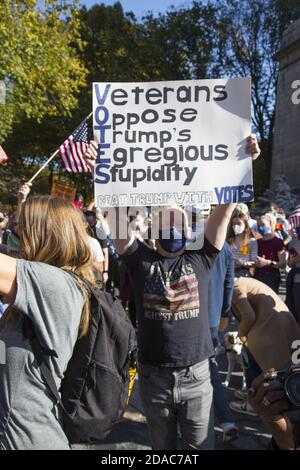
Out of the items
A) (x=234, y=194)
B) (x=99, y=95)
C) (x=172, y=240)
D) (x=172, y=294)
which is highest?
(x=99, y=95)

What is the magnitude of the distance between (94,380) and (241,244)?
403 centimetres

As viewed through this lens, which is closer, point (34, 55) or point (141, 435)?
point (141, 435)

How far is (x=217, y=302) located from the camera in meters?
3.76

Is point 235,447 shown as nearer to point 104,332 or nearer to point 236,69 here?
point 104,332

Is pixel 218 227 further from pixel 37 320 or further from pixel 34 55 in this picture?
pixel 34 55

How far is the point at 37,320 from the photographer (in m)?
1.80

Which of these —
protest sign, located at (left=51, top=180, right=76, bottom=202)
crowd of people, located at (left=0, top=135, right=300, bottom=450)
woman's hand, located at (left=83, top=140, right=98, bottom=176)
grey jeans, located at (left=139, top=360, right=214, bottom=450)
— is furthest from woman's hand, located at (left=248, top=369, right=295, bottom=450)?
protest sign, located at (left=51, top=180, right=76, bottom=202)

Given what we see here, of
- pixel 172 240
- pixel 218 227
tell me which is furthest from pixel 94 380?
pixel 218 227

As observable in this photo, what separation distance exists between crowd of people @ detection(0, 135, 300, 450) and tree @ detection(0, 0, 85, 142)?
28.9 ft

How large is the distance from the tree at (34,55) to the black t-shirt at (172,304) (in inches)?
405

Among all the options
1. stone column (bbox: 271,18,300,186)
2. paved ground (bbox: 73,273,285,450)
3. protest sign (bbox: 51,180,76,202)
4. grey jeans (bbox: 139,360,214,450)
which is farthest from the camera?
stone column (bbox: 271,18,300,186)

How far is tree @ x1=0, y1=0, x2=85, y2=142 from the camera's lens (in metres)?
12.0

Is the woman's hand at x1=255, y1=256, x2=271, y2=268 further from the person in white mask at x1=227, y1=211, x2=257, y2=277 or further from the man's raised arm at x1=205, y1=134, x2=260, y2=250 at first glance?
the man's raised arm at x1=205, y1=134, x2=260, y2=250
